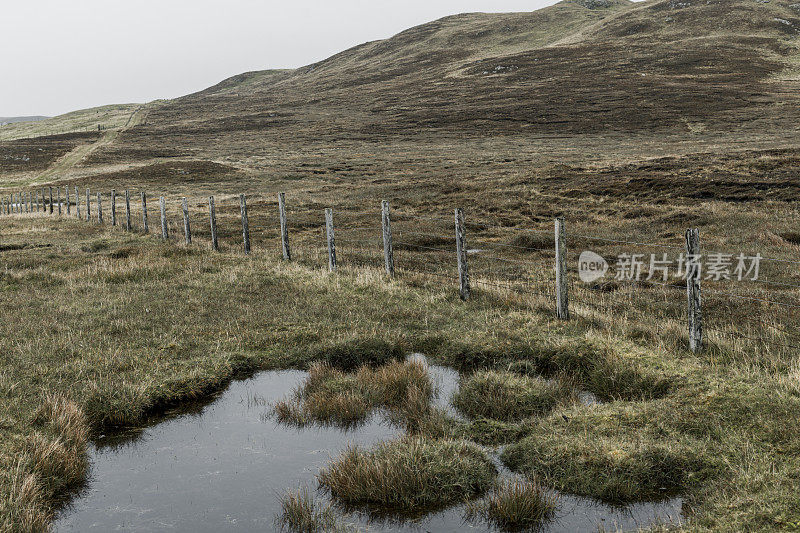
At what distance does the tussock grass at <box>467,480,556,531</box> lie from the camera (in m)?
5.13

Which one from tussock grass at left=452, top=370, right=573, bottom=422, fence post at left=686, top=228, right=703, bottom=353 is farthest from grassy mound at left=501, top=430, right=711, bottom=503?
fence post at left=686, top=228, right=703, bottom=353

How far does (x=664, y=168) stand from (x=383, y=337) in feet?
89.6

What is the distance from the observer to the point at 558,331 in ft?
31.8

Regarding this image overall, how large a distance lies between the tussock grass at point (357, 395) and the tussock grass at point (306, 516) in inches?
72.5

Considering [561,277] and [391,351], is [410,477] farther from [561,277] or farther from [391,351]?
[561,277]

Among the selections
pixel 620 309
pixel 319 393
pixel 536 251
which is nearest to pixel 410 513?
pixel 319 393

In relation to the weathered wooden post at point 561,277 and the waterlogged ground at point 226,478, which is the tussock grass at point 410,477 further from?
the weathered wooden post at point 561,277

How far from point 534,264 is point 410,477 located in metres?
12.5

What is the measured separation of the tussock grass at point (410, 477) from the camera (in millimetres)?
5484

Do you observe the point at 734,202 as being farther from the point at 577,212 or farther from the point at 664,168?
the point at 664,168

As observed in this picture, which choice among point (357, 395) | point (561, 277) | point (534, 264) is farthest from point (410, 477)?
point (534, 264)

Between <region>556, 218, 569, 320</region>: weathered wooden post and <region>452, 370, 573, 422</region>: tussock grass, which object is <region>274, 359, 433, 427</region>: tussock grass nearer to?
<region>452, 370, 573, 422</region>: tussock grass

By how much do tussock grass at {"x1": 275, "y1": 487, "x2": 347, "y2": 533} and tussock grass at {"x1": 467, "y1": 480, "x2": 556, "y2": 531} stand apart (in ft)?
3.72

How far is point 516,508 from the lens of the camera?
5.17m
